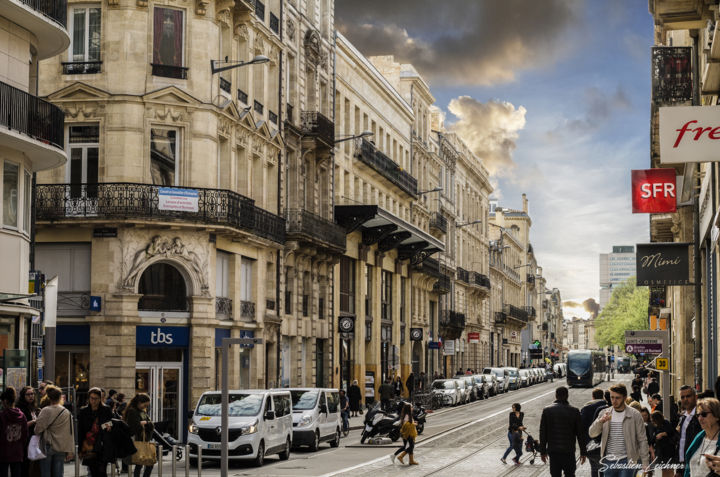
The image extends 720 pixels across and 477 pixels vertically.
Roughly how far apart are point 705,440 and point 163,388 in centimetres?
2750

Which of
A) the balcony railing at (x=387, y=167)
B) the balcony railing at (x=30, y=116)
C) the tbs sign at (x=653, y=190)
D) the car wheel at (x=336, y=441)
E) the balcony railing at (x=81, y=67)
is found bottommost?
the car wheel at (x=336, y=441)

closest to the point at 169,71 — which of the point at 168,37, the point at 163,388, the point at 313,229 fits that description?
the point at 168,37

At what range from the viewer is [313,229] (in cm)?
4719

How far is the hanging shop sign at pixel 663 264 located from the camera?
1102 inches

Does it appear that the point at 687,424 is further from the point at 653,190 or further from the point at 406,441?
the point at 653,190

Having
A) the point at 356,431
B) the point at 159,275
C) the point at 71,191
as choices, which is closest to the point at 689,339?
the point at 356,431

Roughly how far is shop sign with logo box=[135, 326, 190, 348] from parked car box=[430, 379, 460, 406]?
81.9 feet

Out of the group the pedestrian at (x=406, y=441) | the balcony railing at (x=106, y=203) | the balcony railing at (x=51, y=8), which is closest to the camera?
the balcony railing at (x=51, y=8)

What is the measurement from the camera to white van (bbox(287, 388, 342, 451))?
3188 centimetres

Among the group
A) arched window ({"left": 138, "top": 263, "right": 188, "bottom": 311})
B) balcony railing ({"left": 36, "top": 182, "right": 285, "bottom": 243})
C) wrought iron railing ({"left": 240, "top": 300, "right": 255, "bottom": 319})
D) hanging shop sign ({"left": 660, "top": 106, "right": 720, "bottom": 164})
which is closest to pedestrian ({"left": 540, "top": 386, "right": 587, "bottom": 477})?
hanging shop sign ({"left": 660, "top": 106, "right": 720, "bottom": 164})

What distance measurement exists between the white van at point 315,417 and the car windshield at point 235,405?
3.53 metres

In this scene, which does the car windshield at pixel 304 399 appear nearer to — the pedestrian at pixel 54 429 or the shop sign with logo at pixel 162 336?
the shop sign with logo at pixel 162 336

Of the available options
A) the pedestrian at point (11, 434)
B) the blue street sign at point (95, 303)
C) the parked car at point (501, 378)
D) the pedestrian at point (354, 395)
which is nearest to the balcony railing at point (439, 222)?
the parked car at point (501, 378)

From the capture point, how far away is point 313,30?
164 feet
